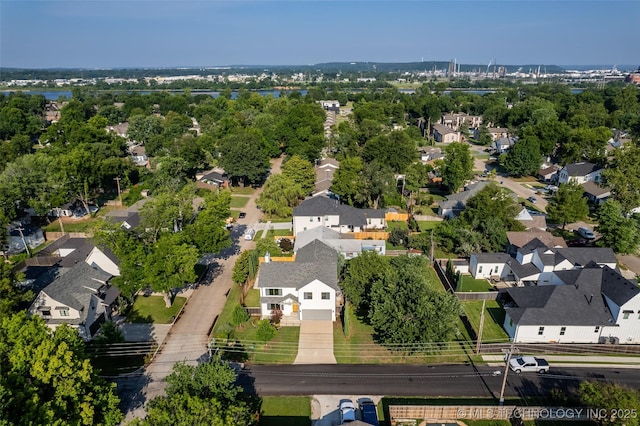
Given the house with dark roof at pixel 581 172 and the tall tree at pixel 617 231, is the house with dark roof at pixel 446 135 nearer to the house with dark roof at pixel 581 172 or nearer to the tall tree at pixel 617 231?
the house with dark roof at pixel 581 172

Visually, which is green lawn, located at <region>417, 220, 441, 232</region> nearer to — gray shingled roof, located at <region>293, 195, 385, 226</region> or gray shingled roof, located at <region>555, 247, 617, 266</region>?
gray shingled roof, located at <region>293, 195, 385, 226</region>

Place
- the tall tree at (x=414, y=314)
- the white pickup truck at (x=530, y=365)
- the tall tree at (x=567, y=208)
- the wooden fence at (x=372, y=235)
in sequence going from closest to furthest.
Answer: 1. the white pickup truck at (x=530, y=365)
2. the tall tree at (x=414, y=314)
3. the tall tree at (x=567, y=208)
4. the wooden fence at (x=372, y=235)

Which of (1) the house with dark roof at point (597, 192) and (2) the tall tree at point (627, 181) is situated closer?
(2) the tall tree at point (627, 181)

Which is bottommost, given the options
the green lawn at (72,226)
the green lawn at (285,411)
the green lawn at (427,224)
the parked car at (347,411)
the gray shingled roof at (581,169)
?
the green lawn at (285,411)

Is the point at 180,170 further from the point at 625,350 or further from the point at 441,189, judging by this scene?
the point at 625,350

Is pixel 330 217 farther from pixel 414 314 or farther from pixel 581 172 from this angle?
pixel 581 172

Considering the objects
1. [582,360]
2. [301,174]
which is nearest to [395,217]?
[301,174]

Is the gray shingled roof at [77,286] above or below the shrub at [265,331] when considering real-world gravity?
above

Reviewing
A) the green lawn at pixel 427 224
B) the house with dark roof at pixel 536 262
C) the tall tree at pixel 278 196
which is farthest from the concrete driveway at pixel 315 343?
the green lawn at pixel 427 224
